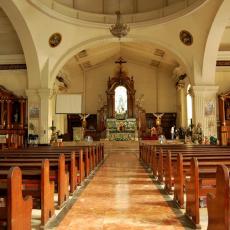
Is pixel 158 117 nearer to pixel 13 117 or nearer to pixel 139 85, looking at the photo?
pixel 139 85

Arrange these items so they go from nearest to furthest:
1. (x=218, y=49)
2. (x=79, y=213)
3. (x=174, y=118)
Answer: (x=79, y=213), (x=218, y=49), (x=174, y=118)

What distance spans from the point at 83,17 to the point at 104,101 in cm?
825

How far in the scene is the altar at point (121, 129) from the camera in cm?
2016

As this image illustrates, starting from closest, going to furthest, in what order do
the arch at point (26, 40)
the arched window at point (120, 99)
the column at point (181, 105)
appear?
the arch at point (26, 40)
the column at point (181, 105)
the arched window at point (120, 99)

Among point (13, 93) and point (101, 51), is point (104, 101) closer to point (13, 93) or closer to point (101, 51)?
point (101, 51)

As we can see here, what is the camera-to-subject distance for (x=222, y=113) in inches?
591

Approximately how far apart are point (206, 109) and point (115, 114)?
7.89 meters

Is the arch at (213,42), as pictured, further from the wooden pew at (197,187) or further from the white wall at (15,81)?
the wooden pew at (197,187)

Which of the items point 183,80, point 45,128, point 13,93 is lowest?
point 45,128

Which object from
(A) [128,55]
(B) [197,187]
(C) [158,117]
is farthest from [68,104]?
(B) [197,187]

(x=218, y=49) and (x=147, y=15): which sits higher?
(x=147, y=15)

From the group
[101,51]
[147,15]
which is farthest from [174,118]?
[147,15]

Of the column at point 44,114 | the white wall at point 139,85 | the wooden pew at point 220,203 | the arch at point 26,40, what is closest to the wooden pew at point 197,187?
the wooden pew at point 220,203

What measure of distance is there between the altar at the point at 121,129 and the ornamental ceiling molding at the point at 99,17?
24.6 feet
